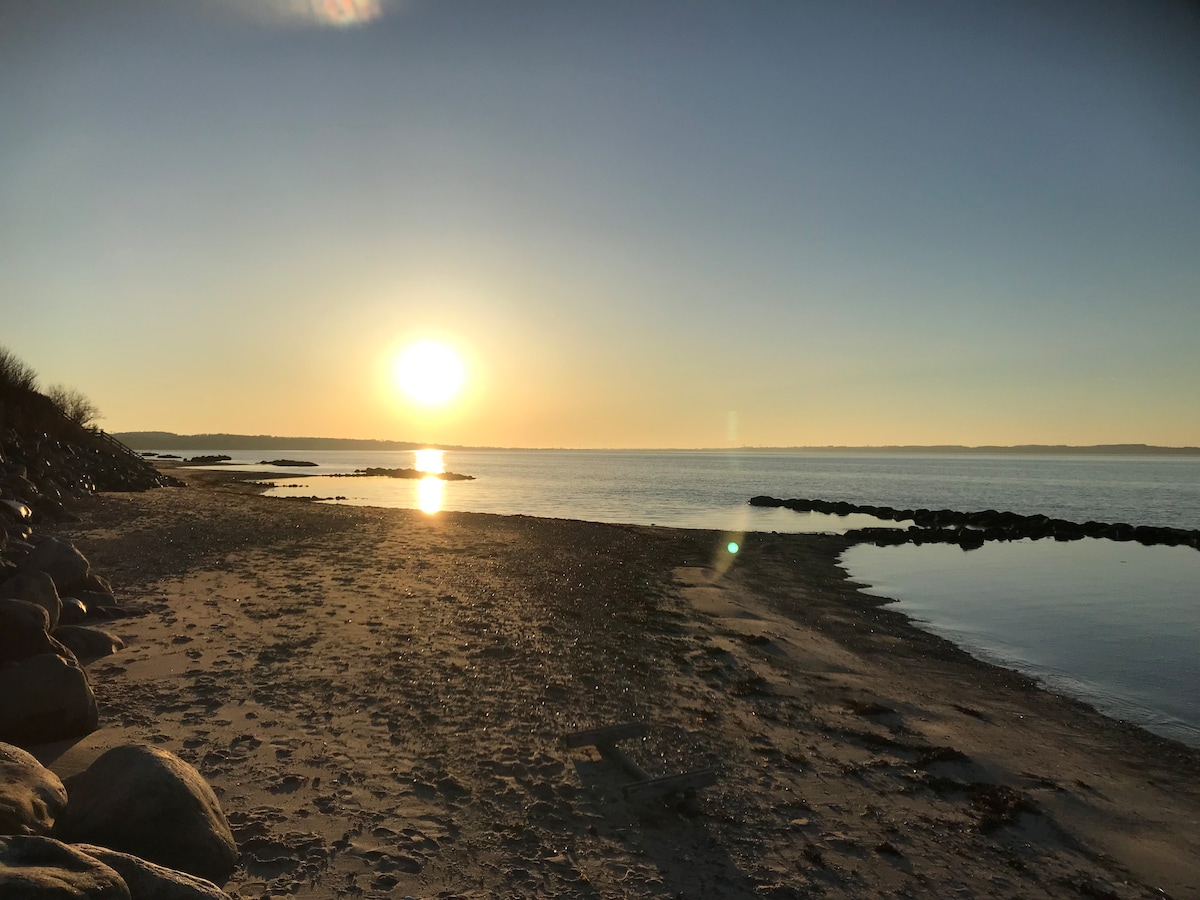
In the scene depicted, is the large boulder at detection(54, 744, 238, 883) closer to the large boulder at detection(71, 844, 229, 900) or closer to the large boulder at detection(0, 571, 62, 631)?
the large boulder at detection(71, 844, 229, 900)

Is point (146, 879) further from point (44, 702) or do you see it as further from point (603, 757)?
point (603, 757)

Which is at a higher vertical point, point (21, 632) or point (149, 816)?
point (21, 632)

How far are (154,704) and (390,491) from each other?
55953 millimetres

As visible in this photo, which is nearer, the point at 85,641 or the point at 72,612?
the point at 85,641

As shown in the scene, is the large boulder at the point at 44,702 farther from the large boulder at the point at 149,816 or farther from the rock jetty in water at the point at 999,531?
the rock jetty in water at the point at 999,531

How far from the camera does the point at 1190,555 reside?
103ft

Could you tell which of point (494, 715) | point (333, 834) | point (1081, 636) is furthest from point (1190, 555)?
point (333, 834)

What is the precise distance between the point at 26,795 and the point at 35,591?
18.4 feet

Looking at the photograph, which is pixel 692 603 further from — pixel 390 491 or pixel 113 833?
pixel 390 491

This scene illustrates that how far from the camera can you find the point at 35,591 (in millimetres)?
8875

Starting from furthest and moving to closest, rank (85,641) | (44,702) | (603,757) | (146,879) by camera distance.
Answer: (85,641) → (603,757) → (44,702) → (146,879)

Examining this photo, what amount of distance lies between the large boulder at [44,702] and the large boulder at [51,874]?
3.48 meters

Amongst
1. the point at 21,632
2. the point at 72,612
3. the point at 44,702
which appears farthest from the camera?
the point at 72,612

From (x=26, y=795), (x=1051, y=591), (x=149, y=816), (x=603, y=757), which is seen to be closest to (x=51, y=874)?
(x=149, y=816)
